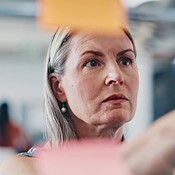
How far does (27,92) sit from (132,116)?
2856 millimetres

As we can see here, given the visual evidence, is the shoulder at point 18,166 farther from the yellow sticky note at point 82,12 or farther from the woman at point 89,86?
the yellow sticky note at point 82,12

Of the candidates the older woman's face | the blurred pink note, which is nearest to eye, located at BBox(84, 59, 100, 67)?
the older woman's face

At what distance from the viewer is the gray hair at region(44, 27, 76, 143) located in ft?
1.28

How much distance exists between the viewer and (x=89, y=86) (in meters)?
0.39

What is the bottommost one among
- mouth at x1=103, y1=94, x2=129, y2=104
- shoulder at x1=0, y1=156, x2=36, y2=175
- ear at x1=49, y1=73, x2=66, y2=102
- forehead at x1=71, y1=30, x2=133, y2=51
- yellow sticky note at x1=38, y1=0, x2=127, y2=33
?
shoulder at x1=0, y1=156, x2=36, y2=175

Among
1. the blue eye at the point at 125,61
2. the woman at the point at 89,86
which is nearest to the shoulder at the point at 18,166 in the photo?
the woman at the point at 89,86

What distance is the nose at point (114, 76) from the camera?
0.38 meters

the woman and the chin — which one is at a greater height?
the woman

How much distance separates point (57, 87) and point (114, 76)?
0.15 feet

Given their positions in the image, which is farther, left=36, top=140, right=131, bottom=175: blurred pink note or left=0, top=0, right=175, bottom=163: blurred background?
left=0, top=0, right=175, bottom=163: blurred background

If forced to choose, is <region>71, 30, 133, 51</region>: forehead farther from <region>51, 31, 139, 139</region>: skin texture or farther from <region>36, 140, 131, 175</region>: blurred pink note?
<region>36, 140, 131, 175</region>: blurred pink note

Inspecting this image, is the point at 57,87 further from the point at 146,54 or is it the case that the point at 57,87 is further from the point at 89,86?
the point at 146,54

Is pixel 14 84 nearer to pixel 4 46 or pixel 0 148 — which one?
pixel 4 46

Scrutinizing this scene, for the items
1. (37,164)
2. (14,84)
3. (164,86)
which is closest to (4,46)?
(14,84)
